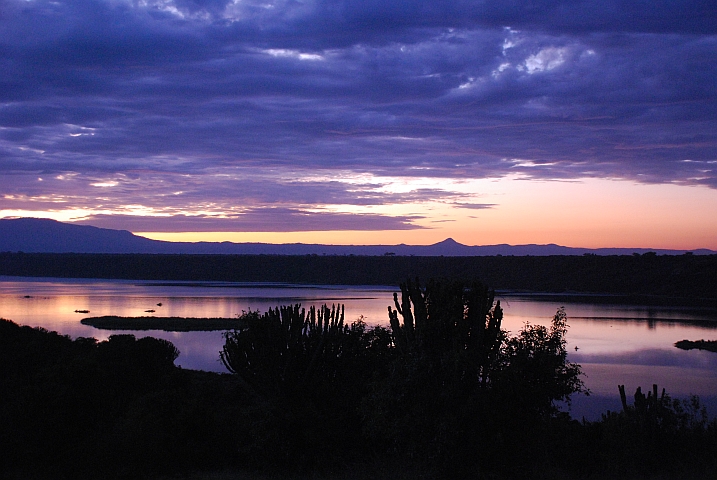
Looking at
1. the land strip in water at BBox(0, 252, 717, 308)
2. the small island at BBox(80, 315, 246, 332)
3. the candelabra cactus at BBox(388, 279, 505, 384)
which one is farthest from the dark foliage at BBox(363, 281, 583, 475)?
the land strip in water at BBox(0, 252, 717, 308)

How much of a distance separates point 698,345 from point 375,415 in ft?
94.4

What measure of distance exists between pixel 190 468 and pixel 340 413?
2938 mm

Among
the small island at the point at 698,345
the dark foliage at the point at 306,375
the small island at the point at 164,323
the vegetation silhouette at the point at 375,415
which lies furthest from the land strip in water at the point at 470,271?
the vegetation silhouette at the point at 375,415

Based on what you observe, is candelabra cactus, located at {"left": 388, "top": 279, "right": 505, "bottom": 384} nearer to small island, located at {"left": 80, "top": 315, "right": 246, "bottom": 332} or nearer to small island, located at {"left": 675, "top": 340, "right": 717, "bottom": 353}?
small island, located at {"left": 675, "top": 340, "right": 717, "bottom": 353}

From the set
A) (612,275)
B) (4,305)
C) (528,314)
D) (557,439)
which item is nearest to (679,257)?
(612,275)

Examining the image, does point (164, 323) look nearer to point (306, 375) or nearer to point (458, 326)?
point (306, 375)

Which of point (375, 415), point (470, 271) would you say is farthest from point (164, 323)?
point (470, 271)

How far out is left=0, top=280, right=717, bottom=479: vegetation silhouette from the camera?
959cm

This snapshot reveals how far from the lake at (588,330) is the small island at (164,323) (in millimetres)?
1193

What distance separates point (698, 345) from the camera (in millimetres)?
33562

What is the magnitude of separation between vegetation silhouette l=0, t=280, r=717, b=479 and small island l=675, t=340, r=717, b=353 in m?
20.7

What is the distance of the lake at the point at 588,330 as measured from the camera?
2427 cm

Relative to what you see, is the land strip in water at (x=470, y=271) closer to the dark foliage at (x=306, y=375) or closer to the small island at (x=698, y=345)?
the small island at (x=698, y=345)

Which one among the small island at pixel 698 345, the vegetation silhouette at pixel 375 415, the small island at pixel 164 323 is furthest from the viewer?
the small island at pixel 164 323
